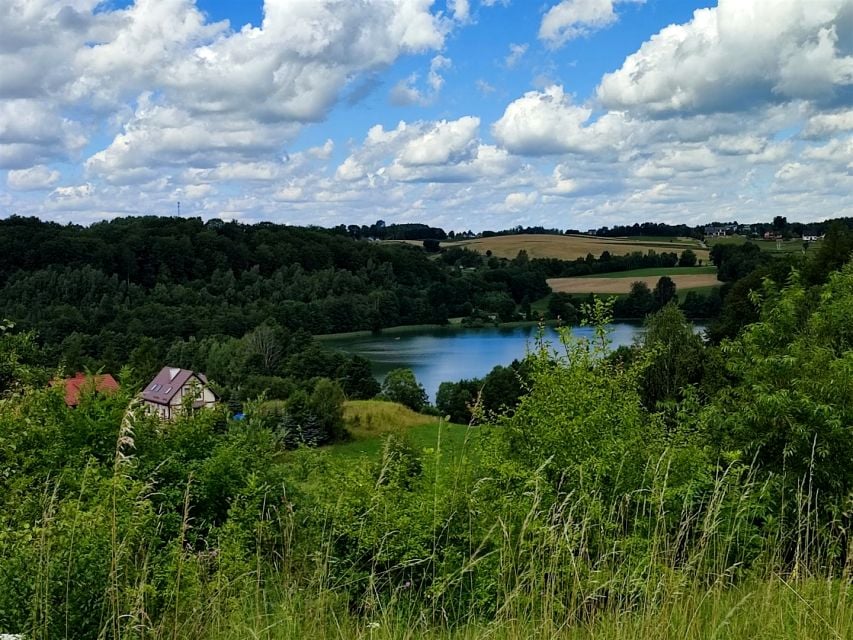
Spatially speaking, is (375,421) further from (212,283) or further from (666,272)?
(212,283)

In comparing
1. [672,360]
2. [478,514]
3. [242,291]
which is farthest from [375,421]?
[242,291]

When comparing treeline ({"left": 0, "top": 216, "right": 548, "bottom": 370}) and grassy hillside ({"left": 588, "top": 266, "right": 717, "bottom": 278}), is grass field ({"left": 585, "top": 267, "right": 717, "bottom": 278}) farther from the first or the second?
treeline ({"left": 0, "top": 216, "right": 548, "bottom": 370})

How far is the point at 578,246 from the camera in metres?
118

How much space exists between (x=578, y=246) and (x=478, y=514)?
4584 inches

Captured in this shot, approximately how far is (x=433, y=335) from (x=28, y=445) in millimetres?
92595

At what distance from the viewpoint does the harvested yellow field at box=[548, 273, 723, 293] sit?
86500mm

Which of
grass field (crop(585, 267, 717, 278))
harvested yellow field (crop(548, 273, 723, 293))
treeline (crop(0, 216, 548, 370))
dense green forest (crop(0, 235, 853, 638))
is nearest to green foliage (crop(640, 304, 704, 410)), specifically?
dense green forest (crop(0, 235, 853, 638))

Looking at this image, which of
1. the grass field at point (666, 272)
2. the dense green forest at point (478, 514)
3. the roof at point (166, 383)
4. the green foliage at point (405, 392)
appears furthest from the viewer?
the grass field at point (666, 272)

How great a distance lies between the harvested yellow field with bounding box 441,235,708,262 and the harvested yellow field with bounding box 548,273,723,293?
7746mm

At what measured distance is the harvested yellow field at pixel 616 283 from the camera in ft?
284

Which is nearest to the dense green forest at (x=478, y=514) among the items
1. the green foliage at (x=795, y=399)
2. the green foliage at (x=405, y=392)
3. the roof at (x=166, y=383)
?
the green foliage at (x=795, y=399)

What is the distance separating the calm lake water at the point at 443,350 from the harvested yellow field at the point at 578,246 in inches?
838

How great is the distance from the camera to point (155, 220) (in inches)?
4860

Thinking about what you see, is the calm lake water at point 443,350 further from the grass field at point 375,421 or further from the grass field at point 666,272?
the grass field at point 666,272
